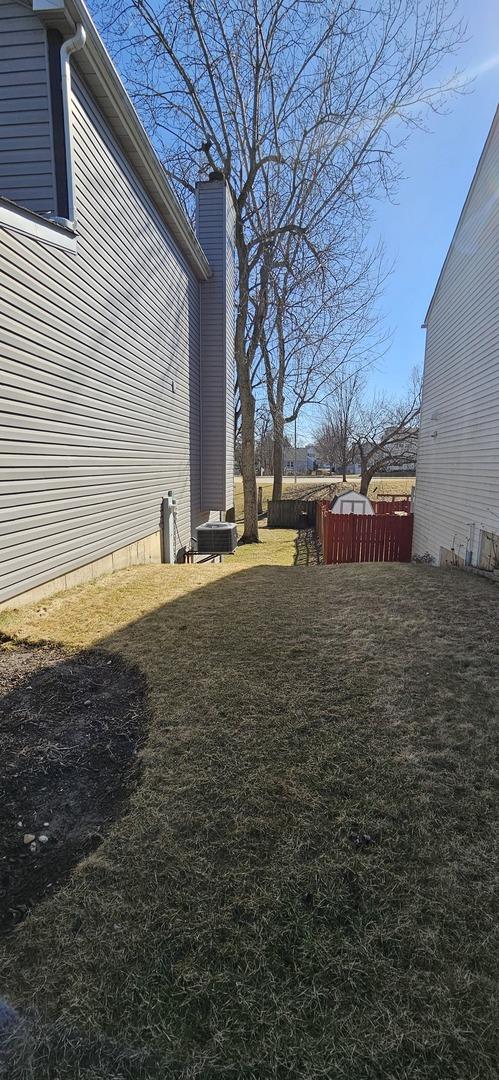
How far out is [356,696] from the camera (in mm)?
2850

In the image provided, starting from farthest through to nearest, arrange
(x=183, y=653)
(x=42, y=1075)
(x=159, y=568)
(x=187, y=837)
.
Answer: (x=159, y=568), (x=183, y=653), (x=187, y=837), (x=42, y=1075)

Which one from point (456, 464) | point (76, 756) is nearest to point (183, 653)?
point (76, 756)

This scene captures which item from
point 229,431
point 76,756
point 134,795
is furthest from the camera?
point 229,431

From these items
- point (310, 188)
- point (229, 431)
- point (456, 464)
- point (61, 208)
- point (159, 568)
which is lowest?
point (159, 568)

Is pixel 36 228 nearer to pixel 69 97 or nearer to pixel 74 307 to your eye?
pixel 74 307

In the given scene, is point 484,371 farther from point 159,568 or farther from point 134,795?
point 134,795

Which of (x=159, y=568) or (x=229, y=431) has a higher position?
(x=229, y=431)

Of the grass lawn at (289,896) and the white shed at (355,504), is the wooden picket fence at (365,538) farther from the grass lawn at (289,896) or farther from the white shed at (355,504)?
the grass lawn at (289,896)

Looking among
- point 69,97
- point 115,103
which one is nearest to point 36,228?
point 69,97

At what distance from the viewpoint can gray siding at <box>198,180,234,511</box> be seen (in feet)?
36.9

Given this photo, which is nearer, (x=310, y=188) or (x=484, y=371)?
(x=484, y=371)

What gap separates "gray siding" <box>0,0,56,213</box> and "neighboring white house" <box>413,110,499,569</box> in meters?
6.62

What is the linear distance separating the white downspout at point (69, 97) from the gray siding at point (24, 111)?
0.15 metres

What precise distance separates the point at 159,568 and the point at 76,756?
458cm
